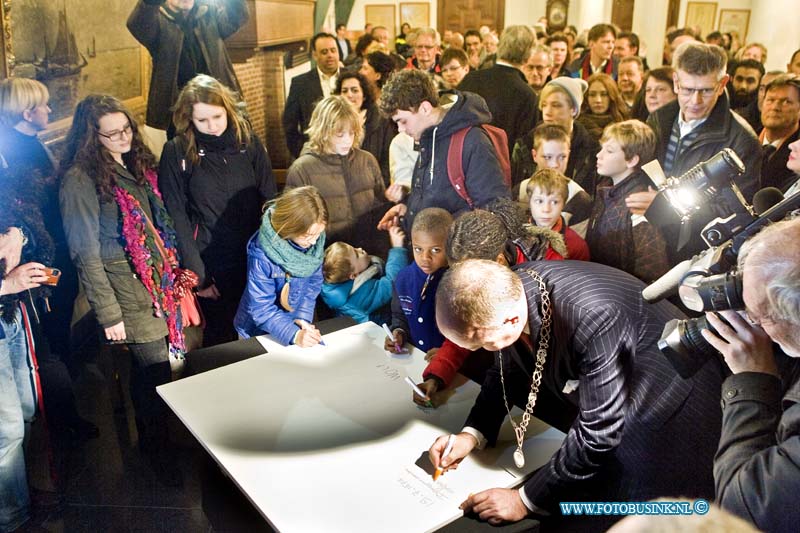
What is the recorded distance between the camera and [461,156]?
2.96 metres

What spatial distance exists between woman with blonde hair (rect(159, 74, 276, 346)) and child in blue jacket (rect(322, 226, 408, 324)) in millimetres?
517

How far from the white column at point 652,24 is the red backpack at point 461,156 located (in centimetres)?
455

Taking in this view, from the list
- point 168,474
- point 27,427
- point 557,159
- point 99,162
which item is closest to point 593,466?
point 557,159

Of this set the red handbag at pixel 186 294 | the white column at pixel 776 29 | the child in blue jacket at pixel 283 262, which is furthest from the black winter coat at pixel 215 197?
the white column at pixel 776 29

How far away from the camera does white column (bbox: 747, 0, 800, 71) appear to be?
3.60m

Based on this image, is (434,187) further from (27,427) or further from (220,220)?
(27,427)

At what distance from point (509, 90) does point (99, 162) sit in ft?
7.60

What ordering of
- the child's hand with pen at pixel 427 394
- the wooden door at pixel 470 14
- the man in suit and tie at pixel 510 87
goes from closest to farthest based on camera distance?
the child's hand with pen at pixel 427 394, the man in suit and tie at pixel 510 87, the wooden door at pixel 470 14

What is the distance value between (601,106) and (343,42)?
2.88 metres

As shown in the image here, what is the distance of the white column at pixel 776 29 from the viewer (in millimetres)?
3600

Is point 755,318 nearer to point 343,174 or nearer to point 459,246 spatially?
point 459,246

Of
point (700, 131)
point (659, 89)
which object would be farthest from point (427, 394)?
point (659, 89)

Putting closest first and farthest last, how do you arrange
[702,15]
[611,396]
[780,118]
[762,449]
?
[762,449] < [611,396] < [780,118] < [702,15]

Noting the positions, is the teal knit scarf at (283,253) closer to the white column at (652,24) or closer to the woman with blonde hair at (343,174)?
the woman with blonde hair at (343,174)
